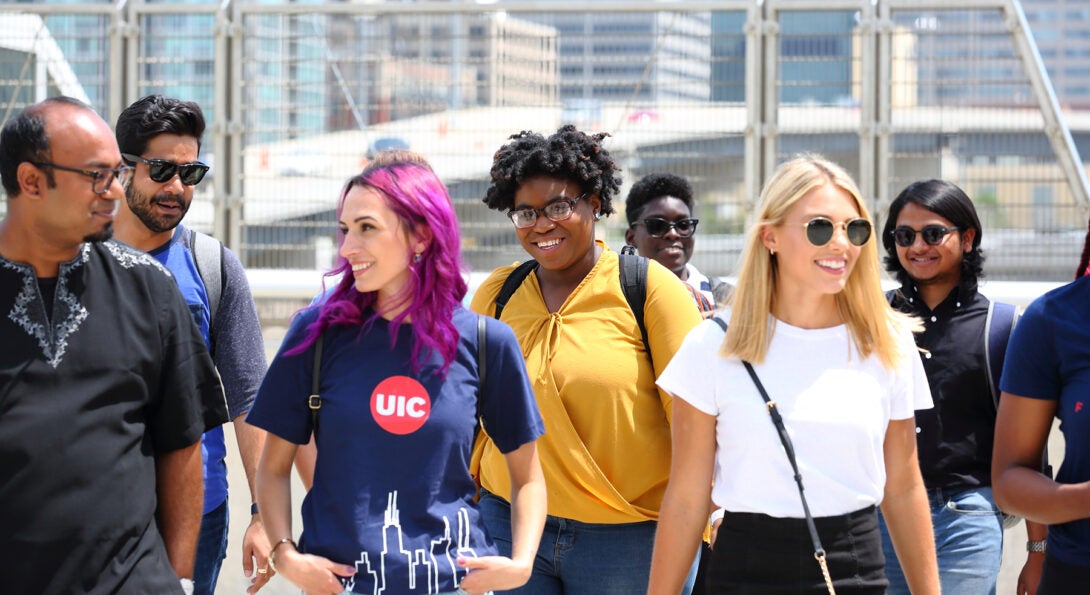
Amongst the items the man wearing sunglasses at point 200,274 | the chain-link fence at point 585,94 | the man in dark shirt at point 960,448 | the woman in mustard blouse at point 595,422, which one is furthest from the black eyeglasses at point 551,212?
the chain-link fence at point 585,94

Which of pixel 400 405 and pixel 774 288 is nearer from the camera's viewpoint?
pixel 400 405

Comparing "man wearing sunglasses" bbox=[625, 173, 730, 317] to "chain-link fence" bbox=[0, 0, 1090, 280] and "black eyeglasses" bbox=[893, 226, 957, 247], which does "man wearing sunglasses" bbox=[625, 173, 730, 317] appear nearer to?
"chain-link fence" bbox=[0, 0, 1090, 280]

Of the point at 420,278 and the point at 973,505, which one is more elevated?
the point at 420,278

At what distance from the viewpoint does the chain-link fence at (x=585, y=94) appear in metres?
7.61

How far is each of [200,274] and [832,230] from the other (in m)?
2.02

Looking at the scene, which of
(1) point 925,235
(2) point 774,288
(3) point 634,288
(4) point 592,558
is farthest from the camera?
(1) point 925,235

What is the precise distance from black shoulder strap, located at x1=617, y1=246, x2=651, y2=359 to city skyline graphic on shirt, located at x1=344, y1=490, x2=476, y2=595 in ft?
4.63

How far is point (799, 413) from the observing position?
142 inches

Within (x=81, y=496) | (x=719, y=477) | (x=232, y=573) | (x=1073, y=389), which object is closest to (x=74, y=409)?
(x=81, y=496)

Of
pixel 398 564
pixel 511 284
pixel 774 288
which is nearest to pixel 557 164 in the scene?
pixel 511 284

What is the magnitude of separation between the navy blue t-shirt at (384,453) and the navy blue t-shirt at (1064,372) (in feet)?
5.20

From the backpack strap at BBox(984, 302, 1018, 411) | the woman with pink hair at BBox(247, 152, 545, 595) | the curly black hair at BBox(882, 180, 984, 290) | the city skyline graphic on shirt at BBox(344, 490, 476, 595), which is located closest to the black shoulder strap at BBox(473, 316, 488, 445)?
the woman with pink hair at BBox(247, 152, 545, 595)

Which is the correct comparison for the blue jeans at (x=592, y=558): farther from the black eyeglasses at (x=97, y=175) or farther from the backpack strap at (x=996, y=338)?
the black eyeglasses at (x=97, y=175)

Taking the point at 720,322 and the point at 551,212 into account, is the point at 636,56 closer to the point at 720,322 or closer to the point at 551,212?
the point at 551,212
